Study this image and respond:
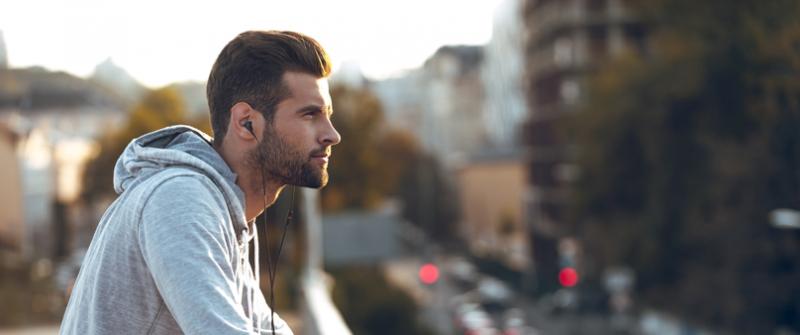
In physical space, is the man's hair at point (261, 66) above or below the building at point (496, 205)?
above

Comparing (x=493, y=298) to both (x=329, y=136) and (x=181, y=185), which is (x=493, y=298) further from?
(x=181, y=185)

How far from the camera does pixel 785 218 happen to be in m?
23.9

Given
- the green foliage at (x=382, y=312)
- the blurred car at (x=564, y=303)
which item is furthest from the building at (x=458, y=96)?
the green foliage at (x=382, y=312)

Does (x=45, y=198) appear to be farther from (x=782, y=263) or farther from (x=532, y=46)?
(x=532, y=46)

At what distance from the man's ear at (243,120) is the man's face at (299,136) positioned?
0.02m

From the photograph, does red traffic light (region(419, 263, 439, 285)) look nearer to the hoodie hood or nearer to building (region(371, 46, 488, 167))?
the hoodie hood

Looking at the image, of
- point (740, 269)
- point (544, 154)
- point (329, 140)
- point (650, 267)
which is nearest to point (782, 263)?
point (740, 269)

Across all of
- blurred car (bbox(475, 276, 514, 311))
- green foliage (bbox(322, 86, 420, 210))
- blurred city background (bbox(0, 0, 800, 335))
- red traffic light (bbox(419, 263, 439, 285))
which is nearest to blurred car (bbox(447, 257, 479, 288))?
blurred city background (bbox(0, 0, 800, 335))

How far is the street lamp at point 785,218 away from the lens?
23.2 m

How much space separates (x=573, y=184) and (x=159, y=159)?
42.7 m

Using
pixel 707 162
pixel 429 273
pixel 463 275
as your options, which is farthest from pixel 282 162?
pixel 463 275

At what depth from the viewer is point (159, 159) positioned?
2.22m

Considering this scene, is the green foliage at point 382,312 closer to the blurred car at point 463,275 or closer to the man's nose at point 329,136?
the man's nose at point 329,136

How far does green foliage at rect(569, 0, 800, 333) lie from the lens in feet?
77.2
